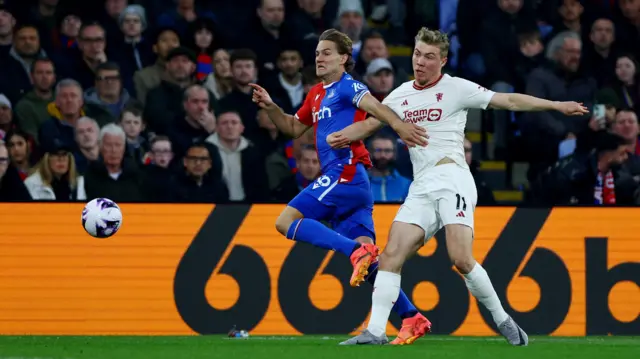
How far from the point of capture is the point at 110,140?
1273 cm

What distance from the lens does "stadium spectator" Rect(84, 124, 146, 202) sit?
12367 millimetres

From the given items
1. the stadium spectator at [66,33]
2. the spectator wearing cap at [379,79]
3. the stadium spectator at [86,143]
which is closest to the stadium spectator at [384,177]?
the spectator wearing cap at [379,79]

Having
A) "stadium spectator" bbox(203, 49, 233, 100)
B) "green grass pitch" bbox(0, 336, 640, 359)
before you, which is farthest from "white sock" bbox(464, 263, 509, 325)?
"stadium spectator" bbox(203, 49, 233, 100)

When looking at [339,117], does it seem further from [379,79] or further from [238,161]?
[379,79]

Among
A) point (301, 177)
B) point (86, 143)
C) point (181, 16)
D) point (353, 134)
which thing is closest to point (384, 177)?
point (301, 177)

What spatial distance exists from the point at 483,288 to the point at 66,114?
6441 millimetres

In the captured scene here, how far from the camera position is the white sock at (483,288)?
8562 millimetres

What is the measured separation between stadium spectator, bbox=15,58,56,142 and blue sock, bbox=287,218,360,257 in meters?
5.42

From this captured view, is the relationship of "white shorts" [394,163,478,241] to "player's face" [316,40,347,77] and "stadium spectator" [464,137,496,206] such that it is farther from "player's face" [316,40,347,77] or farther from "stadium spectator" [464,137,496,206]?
"stadium spectator" [464,137,496,206]

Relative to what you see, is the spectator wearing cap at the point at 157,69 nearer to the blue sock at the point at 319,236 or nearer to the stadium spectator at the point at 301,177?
the stadium spectator at the point at 301,177

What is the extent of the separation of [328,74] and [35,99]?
5457 mm

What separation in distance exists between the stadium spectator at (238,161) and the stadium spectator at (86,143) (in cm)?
123

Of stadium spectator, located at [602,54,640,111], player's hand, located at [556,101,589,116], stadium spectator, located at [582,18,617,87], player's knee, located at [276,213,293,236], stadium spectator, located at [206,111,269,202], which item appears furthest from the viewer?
stadium spectator, located at [582,18,617,87]

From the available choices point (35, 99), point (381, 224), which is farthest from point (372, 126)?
point (35, 99)
